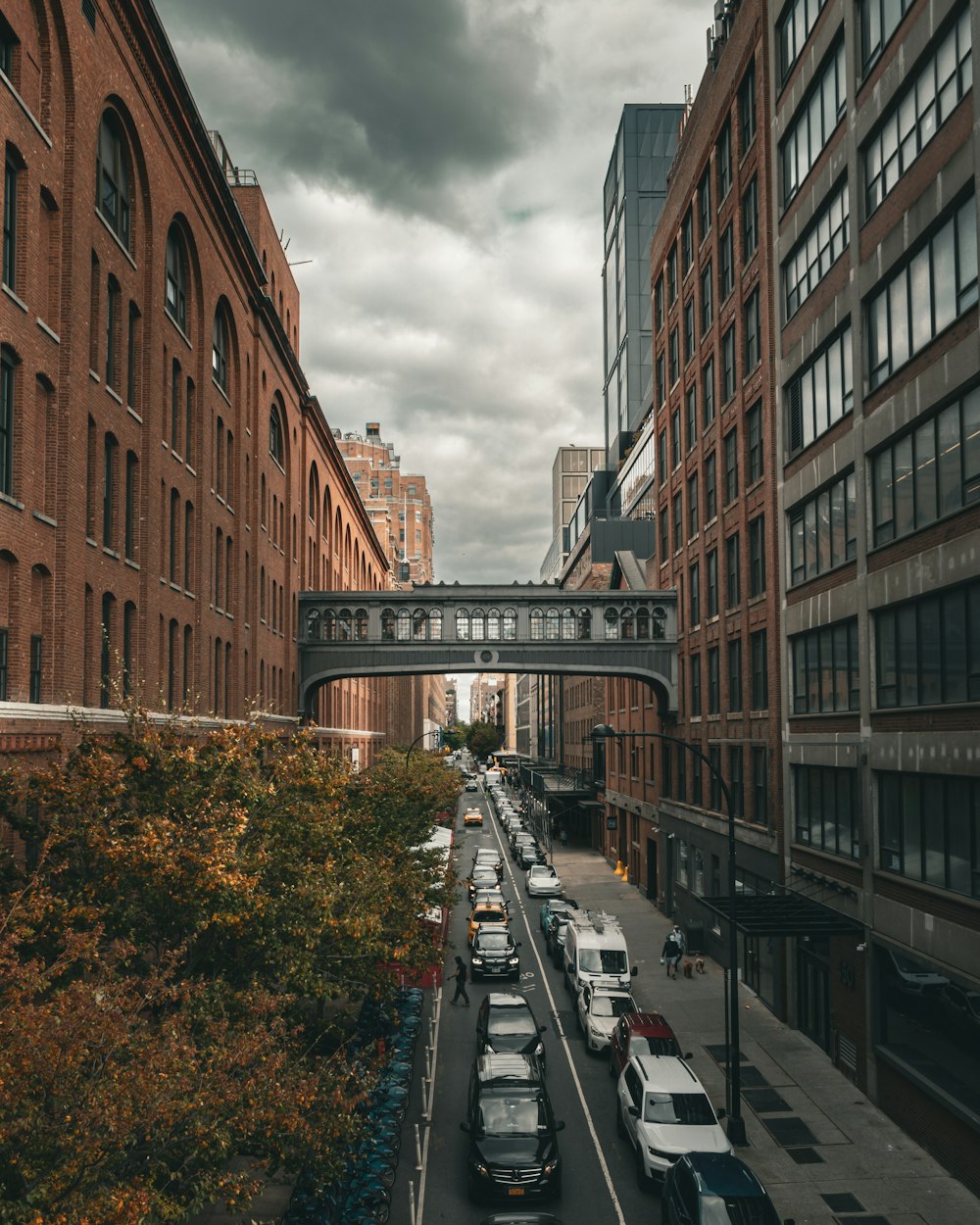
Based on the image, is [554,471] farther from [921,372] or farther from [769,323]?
[921,372]

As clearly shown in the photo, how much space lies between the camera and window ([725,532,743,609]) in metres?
39.0

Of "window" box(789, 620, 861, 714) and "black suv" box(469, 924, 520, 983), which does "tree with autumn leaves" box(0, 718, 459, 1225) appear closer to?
"window" box(789, 620, 861, 714)

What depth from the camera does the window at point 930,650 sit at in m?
20.5

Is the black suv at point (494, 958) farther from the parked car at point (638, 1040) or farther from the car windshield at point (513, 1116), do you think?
the car windshield at point (513, 1116)

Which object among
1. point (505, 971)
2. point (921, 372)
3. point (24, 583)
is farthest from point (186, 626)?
point (921, 372)

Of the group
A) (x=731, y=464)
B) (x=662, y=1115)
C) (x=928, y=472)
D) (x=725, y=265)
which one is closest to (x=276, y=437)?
(x=725, y=265)

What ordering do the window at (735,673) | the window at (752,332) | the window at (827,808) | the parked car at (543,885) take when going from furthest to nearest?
the parked car at (543,885) < the window at (735,673) < the window at (752,332) < the window at (827,808)

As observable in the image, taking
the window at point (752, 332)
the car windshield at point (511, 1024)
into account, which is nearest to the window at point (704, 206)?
the window at point (752, 332)

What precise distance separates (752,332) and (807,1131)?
25210 mm

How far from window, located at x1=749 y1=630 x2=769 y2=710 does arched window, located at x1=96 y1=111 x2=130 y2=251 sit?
2276cm

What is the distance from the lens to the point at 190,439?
34.9 meters

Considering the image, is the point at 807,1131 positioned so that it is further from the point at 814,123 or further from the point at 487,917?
the point at 814,123

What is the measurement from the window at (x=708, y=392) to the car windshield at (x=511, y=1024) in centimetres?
2498

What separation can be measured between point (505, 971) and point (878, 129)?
28360 mm
